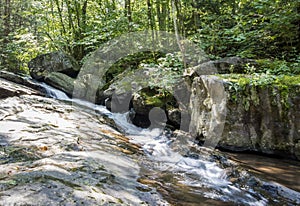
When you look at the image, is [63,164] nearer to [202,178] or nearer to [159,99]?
[202,178]

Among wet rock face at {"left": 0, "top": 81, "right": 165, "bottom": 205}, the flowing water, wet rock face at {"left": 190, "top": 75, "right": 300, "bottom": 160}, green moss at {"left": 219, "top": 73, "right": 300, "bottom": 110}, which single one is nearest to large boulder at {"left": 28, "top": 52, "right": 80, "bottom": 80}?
wet rock face at {"left": 0, "top": 81, "right": 165, "bottom": 205}

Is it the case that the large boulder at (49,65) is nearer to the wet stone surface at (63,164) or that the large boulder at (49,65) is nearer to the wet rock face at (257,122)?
the wet stone surface at (63,164)

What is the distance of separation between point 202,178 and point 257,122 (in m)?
2.09

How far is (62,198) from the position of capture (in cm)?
230

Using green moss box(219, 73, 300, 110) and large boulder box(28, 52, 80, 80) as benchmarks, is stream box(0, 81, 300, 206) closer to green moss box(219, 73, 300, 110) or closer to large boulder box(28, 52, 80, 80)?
green moss box(219, 73, 300, 110)

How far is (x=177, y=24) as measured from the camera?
38.1 feet

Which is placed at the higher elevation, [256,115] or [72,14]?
[72,14]

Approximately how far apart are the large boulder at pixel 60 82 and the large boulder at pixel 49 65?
612mm

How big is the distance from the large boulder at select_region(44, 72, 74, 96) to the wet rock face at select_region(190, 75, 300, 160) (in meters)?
7.65

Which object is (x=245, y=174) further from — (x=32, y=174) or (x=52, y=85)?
(x=52, y=85)

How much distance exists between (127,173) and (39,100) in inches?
231

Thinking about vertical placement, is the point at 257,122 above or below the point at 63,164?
above

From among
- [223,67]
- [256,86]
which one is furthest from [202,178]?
[223,67]

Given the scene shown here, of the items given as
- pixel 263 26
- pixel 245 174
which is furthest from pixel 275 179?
pixel 263 26
